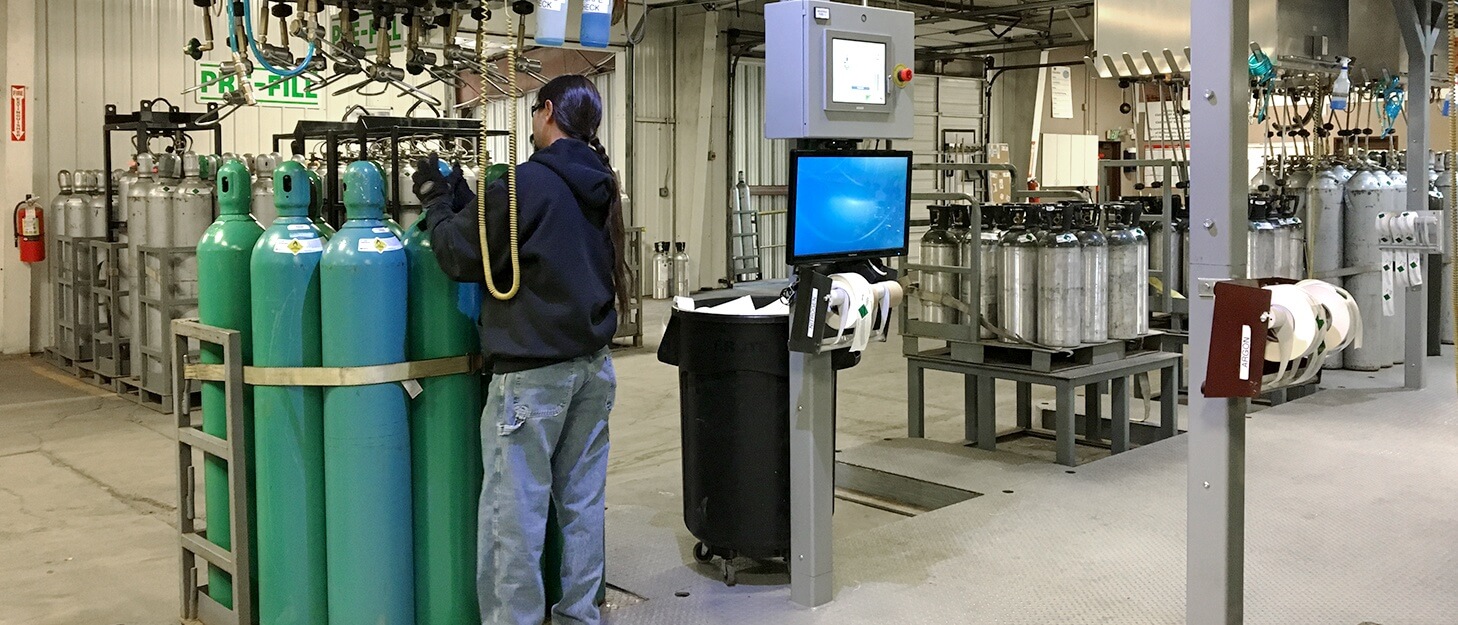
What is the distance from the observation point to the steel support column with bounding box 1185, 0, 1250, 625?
7.81 ft

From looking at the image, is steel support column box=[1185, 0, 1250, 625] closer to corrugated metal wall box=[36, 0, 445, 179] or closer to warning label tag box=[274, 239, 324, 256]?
warning label tag box=[274, 239, 324, 256]

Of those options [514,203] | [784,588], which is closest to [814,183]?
[514,203]

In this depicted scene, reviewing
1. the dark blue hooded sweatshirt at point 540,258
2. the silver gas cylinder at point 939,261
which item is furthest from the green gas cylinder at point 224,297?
the silver gas cylinder at point 939,261

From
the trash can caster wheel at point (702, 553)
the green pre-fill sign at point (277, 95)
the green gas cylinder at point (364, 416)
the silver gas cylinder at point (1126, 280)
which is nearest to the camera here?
the green gas cylinder at point (364, 416)

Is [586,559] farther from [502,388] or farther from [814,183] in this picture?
[814,183]

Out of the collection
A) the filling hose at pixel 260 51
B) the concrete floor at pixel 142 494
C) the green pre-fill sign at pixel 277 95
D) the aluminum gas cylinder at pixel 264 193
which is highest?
the green pre-fill sign at pixel 277 95

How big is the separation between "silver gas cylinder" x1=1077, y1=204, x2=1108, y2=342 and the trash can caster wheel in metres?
2.22

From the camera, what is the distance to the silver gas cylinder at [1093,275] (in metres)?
5.23

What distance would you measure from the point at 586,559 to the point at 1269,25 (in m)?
4.41

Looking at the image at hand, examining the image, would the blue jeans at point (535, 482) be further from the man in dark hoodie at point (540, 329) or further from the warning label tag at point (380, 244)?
the warning label tag at point (380, 244)

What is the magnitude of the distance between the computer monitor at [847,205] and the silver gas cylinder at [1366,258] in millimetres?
4612

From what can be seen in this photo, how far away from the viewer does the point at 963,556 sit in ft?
13.0

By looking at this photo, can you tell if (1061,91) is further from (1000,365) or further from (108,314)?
(108,314)

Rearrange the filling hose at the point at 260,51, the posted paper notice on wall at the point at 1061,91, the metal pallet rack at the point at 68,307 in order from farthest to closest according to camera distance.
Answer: the posted paper notice on wall at the point at 1061,91 → the metal pallet rack at the point at 68,307 → the filling hose at the point at 260,51
